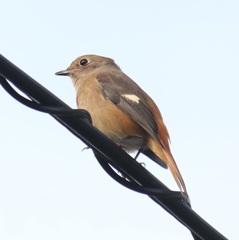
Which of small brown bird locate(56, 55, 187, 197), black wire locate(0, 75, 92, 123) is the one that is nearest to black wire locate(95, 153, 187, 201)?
black wire locate(0, 75, 92, 123)

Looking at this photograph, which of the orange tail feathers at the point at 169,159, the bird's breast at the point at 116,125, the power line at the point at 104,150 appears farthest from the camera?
the bird's breast at the point at 116,125

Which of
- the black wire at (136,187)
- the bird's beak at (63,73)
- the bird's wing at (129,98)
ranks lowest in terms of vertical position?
the black wire at (136,187)

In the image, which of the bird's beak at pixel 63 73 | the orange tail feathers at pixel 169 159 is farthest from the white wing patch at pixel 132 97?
the bird's beak at pixel 63 73

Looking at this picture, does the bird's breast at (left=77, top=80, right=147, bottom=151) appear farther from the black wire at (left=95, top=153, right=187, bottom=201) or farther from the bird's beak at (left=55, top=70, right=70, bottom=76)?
the black wire at (left=95, top=153, right=187, bottom=201)

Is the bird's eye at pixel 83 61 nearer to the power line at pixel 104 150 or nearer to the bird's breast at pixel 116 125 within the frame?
the bird's breast at pixel 116 125

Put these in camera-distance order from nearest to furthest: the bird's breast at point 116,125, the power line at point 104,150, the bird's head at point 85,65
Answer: the power line at point 104,150 < the bird's breast at point 116,125 < the bird's head at point 85,65

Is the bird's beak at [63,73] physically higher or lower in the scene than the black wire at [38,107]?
higher

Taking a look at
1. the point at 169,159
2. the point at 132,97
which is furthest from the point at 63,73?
the point at 169,159
